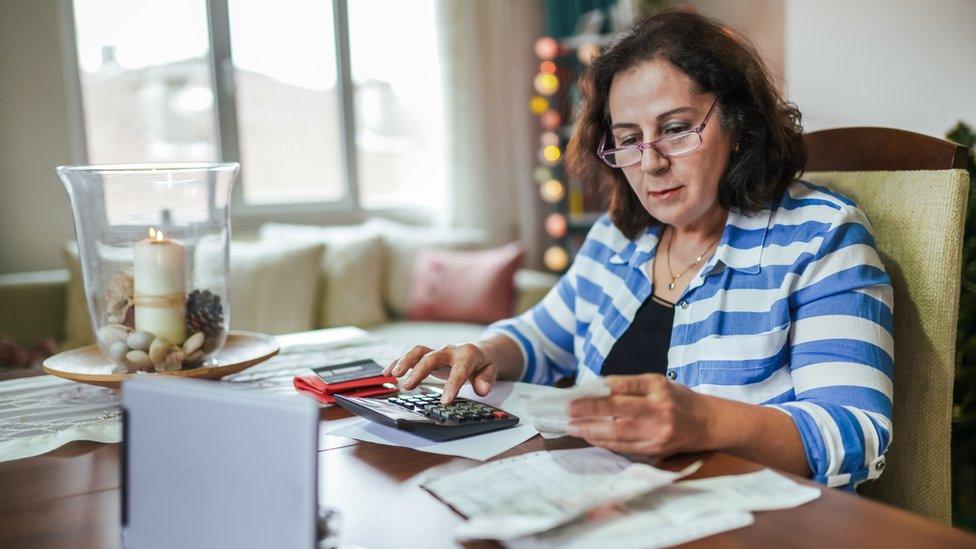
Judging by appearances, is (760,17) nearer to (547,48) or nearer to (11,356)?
(547,48)

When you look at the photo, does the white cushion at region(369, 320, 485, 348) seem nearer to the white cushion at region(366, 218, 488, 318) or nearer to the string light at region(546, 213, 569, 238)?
the white cushion at region(366, 218, 488, 318)

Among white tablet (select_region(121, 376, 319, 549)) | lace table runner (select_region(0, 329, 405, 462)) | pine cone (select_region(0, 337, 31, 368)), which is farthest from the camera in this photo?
pine cone (select_region(0, 337, 31, 368))

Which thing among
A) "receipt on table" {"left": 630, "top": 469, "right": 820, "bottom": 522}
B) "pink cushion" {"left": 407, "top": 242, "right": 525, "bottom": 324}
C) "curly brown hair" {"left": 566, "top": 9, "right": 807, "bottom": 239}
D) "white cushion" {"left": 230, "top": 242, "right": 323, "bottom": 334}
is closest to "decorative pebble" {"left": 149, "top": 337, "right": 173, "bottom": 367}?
"receipt on table" {"left": 630, "top": 469, "right": 820, "bottom": 522}

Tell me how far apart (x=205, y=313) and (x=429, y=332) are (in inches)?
83.3

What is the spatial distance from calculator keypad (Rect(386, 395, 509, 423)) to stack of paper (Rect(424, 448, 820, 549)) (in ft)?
0.48

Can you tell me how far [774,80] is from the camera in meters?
1.32

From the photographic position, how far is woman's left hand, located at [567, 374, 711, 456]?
31.2 inches

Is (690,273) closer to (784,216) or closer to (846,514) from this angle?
(784,216)

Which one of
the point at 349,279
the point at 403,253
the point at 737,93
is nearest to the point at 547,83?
the point at 403,253

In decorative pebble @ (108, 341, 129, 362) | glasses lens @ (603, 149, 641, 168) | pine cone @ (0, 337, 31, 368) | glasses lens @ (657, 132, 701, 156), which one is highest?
glasses lens @ (657, 132, 701, 156)

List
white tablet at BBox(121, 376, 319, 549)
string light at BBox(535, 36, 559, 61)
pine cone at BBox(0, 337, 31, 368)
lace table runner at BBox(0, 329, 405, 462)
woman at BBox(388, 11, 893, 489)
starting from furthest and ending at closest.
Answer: string light at BBox(535, 36, 559, 61) → pine cone at BBox(0, 337, 31, 368) → lace table runner at BBox(0, 329, 405, 462) → woman at BBox(388, 11, 893, 489) → white tablet at BBox(121, 376, 319, 549)

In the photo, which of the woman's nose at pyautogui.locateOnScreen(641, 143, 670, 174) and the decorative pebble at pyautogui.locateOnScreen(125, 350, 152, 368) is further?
the woman's nose at pyautogui.locateOnScreen(641, 143, 670, 174)

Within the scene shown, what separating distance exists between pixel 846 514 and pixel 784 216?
2.02 feet

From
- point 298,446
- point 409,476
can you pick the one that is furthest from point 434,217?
point 298,446
